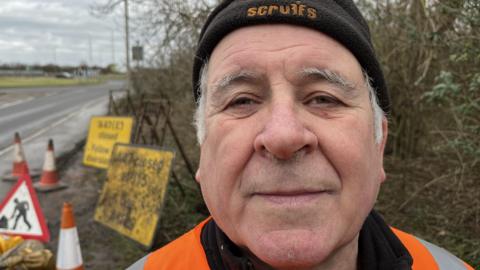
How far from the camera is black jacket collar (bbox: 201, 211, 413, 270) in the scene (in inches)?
50.9

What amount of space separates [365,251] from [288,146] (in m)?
0.61

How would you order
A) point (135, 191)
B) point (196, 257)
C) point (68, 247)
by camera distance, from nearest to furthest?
point (196, 257) → point (68, 247) → point (135, 191)

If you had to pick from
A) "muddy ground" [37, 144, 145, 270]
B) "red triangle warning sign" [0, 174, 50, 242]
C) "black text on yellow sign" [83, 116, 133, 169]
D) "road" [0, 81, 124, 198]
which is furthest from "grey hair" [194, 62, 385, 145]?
"road" [0, 81, 124, 198]

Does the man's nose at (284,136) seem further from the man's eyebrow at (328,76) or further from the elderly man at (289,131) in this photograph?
the man's eyebrow at (328,76)

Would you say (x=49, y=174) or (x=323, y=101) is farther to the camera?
(x=49, y=174)

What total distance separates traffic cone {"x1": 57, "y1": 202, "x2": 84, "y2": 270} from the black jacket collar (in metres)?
1.99

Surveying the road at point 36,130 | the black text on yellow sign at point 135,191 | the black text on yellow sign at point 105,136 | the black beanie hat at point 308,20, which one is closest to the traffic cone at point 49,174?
the road at point 36,130

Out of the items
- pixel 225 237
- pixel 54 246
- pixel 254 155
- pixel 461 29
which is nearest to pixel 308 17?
pixel 254 155

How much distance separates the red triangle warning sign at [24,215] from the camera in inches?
139

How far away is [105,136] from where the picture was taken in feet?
20.5

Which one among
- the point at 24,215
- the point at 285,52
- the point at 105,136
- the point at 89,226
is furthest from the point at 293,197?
the point at 105,136

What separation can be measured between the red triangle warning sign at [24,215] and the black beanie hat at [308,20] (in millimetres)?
2902

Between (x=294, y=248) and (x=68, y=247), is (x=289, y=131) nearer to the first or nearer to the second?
(x=294, y=248)

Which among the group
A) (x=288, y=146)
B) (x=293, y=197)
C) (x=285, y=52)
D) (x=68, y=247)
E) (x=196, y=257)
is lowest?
(x=68, y=247)
